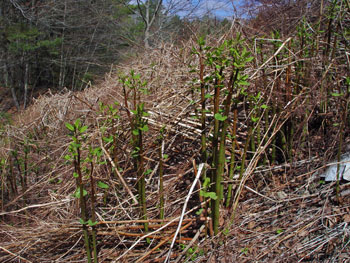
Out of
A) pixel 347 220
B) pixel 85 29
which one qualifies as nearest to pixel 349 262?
pixel 347 220

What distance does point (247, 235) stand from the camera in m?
1.73

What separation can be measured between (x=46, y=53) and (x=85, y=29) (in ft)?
6.46

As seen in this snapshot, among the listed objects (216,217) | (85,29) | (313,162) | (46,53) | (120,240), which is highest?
(85,29)

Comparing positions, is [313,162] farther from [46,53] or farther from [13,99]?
[46,53]

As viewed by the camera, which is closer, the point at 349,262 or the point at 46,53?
the point at 349,262

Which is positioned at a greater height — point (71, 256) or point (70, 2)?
point (70, 2)

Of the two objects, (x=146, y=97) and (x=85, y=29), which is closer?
(x=146, y=97)

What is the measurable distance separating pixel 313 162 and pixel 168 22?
1156 centimetres

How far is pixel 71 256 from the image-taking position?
175 centimetres

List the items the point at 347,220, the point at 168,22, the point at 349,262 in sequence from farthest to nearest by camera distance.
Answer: the point at 168,22, the point at 347,220, the point at 349,262

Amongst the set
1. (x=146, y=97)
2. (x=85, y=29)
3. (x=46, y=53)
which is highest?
(x=85, y=29)

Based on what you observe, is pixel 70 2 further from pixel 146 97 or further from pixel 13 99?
pixel 146 97

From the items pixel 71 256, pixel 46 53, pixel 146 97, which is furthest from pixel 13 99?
pixel 71 256

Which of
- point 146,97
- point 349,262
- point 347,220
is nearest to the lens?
point 349,262
